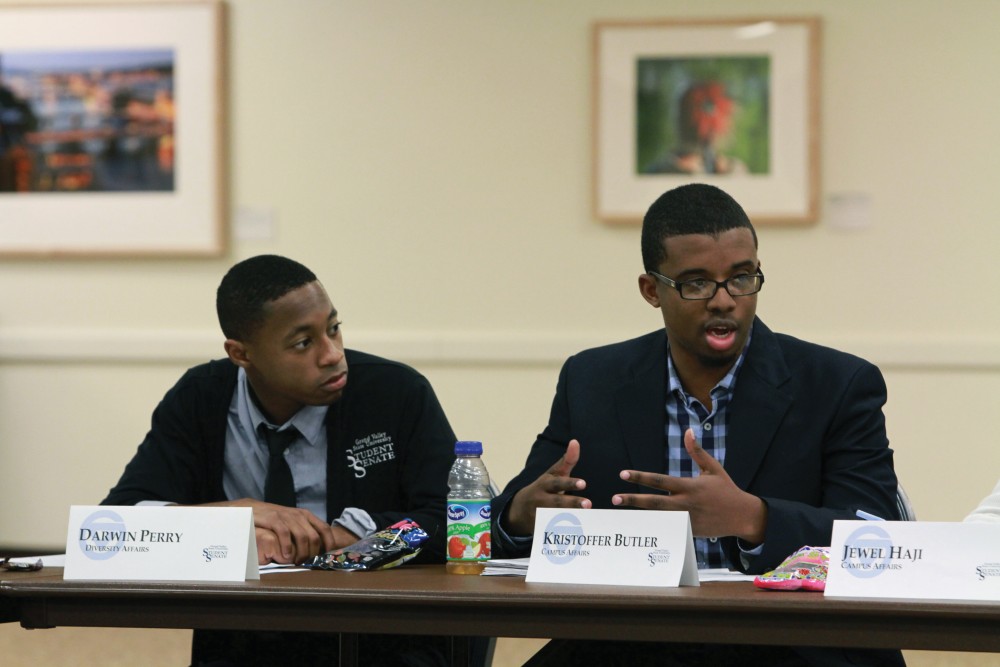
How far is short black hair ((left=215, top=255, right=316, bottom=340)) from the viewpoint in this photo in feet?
8.64

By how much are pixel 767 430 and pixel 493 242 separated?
290cm

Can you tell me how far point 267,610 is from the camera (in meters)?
1.70

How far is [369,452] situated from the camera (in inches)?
103

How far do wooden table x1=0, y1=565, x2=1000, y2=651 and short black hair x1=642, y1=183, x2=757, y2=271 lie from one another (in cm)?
77

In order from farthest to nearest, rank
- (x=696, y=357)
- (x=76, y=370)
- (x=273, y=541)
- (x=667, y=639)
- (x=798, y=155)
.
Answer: (x=76, y=370), (x=798, y=155), (x=696, y=357), (x=273, y=541), (x=667, y=639)

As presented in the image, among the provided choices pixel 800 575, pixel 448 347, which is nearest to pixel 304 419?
pixel 800 575

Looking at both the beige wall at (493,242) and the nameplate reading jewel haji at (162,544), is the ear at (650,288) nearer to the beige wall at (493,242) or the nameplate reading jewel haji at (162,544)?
the nameplate reading jewel haji at (162,544)

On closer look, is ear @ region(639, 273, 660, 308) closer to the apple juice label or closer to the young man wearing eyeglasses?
the young man wearing eyeglasses

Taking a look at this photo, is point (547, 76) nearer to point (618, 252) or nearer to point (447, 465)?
point (618, 252)

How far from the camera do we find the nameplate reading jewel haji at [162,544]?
183 centimetres

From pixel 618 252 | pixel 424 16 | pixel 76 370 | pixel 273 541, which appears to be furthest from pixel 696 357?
pixel 76 370

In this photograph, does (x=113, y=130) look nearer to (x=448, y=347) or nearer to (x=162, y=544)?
(x=448, y=347)

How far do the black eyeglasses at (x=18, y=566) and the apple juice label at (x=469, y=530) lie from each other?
0.68 metres

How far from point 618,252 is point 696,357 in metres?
2.65
